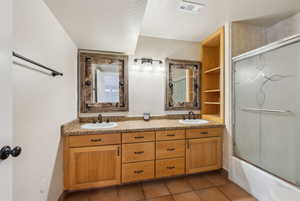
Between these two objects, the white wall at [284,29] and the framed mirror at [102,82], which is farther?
the framed mirror at [102,82]

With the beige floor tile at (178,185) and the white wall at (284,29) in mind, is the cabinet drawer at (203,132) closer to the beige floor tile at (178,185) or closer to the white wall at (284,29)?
the beige floor tile at (178,185)

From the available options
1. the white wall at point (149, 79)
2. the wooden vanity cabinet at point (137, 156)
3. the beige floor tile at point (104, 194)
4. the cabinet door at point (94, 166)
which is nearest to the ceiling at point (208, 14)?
the white wall at point (149, 79)

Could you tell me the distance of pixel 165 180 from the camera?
2.05 m

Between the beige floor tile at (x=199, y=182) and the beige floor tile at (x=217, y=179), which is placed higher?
the beige floor tile at (x=217, y=179)

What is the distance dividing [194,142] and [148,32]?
72.8 inches

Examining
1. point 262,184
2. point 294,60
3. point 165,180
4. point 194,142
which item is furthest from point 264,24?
point 165,180

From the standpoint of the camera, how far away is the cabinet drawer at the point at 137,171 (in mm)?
1828

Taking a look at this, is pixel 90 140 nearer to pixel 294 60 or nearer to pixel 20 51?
pixel 20 51

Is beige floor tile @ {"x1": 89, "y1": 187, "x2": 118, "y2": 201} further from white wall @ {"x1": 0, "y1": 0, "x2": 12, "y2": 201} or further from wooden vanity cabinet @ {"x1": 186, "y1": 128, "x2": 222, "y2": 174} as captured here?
white wall @ {"x1": 0, "y1": 0, "x2": 12, "y2": 201}

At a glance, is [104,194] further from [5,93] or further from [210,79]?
[210,79]

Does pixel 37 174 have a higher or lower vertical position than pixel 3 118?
lower

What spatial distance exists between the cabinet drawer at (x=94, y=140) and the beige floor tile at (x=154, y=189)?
714 mm

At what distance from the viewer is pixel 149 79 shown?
253 centimetres

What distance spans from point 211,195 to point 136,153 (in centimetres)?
103
